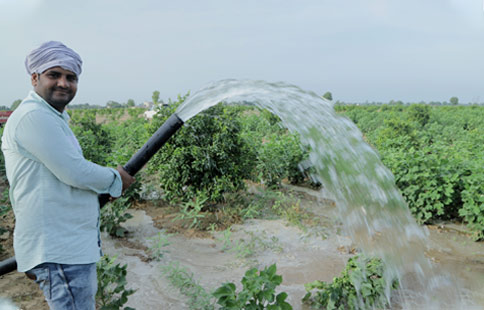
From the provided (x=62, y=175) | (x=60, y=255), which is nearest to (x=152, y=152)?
(x=62, y=175)

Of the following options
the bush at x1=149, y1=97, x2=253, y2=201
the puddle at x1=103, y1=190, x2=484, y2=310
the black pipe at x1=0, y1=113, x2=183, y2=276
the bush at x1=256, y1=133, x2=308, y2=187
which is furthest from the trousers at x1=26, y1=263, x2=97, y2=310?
the bush at x1=256, y1=133, x2=308, y2=187

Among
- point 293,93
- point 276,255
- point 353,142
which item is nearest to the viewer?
point 293,93

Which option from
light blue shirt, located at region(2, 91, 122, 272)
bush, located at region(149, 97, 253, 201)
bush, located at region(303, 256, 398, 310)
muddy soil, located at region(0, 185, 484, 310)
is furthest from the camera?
bush, located at region(149, 97, 253, 201)

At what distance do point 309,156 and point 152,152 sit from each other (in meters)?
5.33

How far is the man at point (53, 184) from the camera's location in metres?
1.35

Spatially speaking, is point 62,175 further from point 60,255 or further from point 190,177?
point 190,177

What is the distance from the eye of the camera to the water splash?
2.29 meters

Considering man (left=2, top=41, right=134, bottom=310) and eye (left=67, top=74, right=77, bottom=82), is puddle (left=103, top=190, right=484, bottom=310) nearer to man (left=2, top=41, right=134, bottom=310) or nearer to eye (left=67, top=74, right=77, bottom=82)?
man (left=2, top=41, right=134, bottom=310)

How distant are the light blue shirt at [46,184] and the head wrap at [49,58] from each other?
114 millimetres

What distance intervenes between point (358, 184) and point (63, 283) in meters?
3.25

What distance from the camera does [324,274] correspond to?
3.55m

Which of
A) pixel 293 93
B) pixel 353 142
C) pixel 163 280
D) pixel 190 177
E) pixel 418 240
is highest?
pixel 293 93

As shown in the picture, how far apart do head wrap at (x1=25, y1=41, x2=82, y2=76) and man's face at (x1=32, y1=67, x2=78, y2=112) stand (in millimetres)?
22

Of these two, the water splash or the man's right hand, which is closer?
the man's right hand
